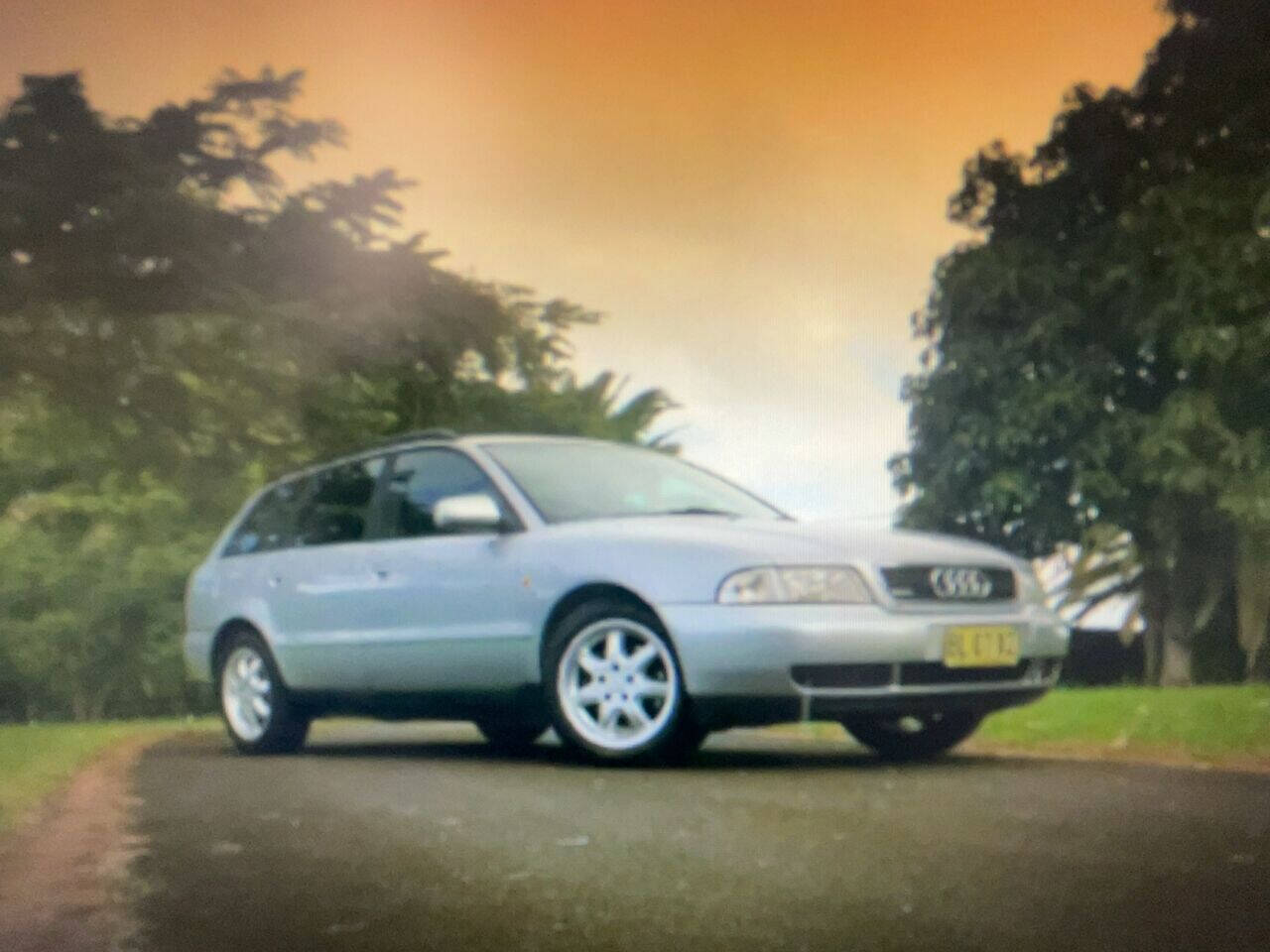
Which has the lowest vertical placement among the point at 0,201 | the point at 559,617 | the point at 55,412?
the point at 559,617

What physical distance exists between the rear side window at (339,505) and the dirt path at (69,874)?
1.36m

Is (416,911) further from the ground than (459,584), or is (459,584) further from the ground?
(459,584)

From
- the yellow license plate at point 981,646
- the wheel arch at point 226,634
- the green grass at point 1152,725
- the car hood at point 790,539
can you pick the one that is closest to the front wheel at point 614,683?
the car hood at point 790,539

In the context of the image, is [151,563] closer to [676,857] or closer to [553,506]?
[553,506]

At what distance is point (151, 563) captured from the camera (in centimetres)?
1054

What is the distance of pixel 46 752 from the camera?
895 cm

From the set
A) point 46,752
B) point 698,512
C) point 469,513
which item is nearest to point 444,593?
point 469,513

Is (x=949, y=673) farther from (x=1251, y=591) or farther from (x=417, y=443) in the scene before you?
(x=1251, y=591)

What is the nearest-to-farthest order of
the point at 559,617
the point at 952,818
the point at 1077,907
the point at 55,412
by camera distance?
the point at 1077,907 → the point at 952,818 → the point at 559,617 → the point at 55,412

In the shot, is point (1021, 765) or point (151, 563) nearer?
point (1021, 765)

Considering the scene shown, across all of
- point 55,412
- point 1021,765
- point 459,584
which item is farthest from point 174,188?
point 1021,765

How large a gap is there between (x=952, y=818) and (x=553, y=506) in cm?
221

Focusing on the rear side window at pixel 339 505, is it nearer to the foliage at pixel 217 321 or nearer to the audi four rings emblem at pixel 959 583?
the foliage at pixel 217 321

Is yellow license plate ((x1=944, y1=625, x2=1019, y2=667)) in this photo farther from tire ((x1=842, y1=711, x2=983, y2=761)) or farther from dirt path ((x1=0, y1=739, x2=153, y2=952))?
dirt path ((x1=0, y1=739, x2=153, y2=952))
